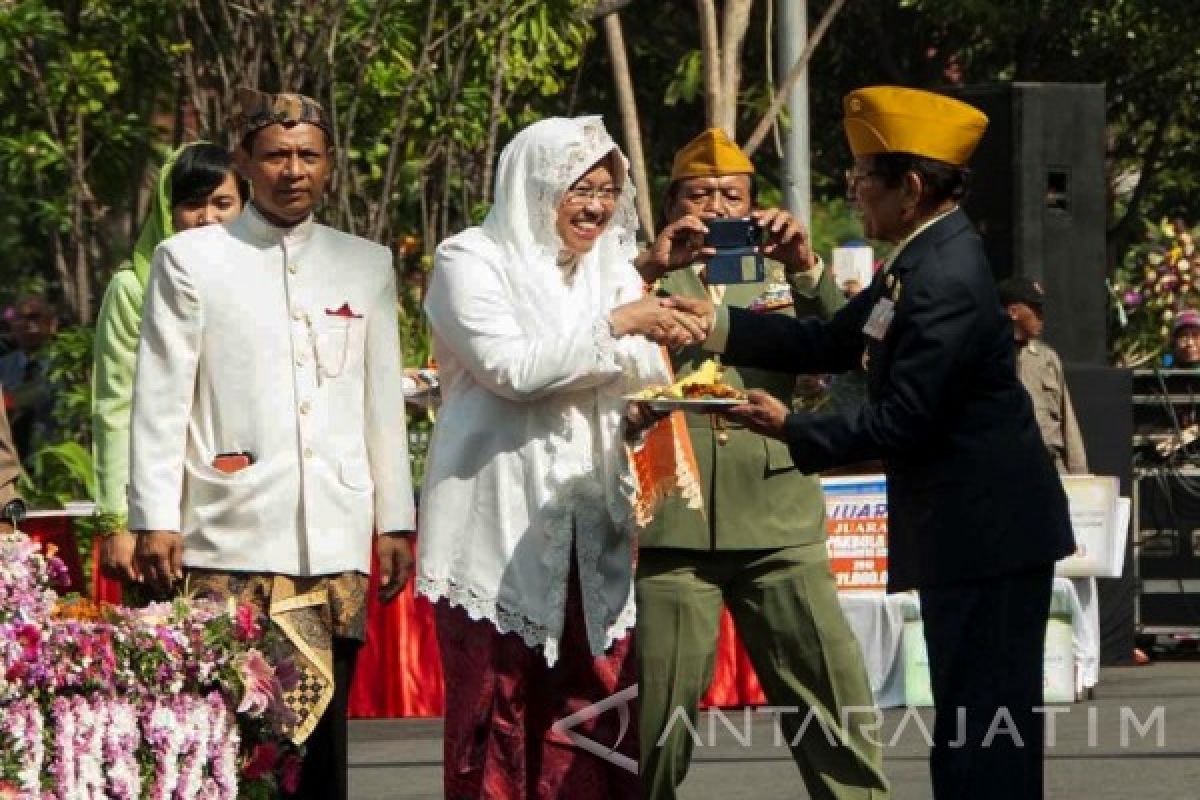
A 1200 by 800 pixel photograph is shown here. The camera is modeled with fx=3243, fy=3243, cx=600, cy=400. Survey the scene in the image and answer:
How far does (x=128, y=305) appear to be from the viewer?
845 centimetres

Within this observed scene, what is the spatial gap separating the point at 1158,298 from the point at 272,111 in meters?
12.2

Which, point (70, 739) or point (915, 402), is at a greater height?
point (915, 402)

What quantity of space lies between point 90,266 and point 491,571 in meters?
10.9

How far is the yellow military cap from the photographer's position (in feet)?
27.8

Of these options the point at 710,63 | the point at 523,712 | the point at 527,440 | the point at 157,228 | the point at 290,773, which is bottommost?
the point at 290,773

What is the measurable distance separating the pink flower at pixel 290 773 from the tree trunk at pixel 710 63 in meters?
12.4

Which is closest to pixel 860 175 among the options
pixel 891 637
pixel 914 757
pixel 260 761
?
pixel 260 761

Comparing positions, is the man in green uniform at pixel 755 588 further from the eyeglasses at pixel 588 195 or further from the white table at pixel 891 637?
the white table at pixel 891 637

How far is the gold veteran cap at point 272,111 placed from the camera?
24.7 ft

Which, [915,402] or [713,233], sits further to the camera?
[713,233]

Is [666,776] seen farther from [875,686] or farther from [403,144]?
[403,144]

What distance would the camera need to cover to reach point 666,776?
8.20 meters

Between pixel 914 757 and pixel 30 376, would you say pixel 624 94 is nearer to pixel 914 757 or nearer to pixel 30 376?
pixel 30 376

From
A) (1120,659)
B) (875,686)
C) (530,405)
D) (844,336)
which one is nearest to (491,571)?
(530,405)
